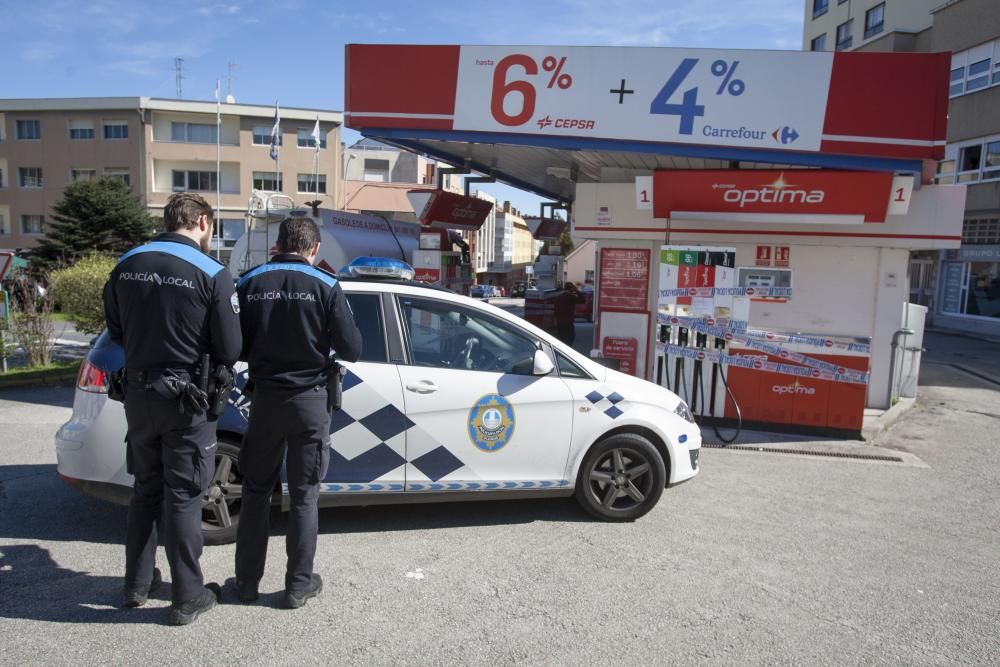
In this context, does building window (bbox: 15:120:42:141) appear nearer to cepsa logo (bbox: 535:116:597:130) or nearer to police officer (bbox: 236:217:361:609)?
cepsa logo (bbox: 535:116:597:130)

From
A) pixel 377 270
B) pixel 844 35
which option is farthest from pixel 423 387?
pixel 844 35

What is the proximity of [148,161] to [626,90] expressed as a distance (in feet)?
135

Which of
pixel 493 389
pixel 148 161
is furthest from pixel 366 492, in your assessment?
pixel 148 161

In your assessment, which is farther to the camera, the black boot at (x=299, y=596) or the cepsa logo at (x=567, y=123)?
the cepsa logo at (x=567, y=123)

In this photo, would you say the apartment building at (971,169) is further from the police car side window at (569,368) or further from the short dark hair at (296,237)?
the short dark hair at (296,237)

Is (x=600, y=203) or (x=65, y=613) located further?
(x=600, y=203)

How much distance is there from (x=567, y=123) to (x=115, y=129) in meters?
42.3

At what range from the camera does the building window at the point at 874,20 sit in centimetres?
3541

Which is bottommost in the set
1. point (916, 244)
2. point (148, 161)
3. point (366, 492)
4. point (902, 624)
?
point (902, 624)

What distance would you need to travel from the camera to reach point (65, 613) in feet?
11.5

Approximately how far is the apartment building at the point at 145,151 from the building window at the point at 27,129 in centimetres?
6

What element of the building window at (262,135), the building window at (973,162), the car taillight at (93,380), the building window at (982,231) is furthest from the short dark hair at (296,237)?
the building window at (262,135)

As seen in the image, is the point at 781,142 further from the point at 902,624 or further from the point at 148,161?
the point at 148,161

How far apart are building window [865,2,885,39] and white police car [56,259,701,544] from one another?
127 feet
